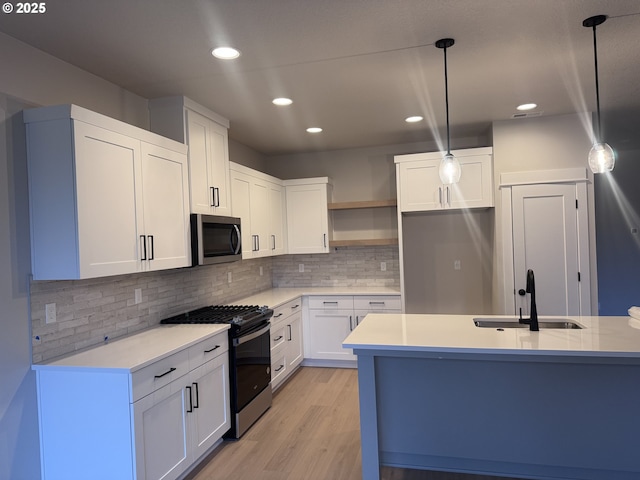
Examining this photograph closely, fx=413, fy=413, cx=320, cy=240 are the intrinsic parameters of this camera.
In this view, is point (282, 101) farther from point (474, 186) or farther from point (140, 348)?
point (474, 186)

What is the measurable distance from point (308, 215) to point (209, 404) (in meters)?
2.72

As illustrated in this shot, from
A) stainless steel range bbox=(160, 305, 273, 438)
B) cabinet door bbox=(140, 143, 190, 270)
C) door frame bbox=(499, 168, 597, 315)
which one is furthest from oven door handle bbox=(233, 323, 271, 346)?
door frame bbox=(499, 168, 597, 315)

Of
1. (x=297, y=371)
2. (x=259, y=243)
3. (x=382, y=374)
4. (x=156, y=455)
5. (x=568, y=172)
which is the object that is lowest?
(x=297, y=371)

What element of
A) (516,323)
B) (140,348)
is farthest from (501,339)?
(140,348)

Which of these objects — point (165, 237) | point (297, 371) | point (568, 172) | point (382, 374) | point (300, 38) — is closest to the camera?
point (300, 38)

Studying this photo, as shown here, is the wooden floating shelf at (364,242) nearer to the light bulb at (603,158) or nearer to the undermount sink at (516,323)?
the undermount sink at (516,323)

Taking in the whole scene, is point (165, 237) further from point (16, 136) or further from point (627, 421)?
point (627, 421)

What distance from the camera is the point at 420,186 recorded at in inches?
176

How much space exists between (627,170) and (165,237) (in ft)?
19.6

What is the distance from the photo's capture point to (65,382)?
2.16 metres

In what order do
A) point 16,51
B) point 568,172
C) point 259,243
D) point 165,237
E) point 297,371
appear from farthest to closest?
point 297,371, point 259,243, point 568,172, point 165,237, point 16,51

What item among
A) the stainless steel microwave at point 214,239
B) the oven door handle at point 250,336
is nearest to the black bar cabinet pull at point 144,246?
the stainless steel microwave at point 214,239

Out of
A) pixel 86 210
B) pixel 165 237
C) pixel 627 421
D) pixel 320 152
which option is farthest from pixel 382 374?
pixel 320 152

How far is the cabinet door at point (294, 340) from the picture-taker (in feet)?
14.4
